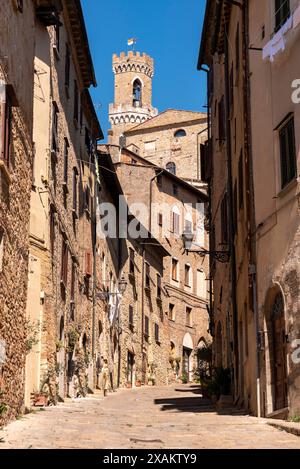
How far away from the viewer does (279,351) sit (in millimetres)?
14367

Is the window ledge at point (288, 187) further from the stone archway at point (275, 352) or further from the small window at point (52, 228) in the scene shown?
the small window at point (52, 228)

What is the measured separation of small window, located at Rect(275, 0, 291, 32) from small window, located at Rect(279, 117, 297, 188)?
1940 millimetres

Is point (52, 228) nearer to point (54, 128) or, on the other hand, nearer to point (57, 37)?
point (54, 128)

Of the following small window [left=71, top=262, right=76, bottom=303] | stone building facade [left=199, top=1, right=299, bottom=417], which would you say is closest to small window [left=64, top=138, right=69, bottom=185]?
small window [left=71, top=262, right=76, bottom=303]

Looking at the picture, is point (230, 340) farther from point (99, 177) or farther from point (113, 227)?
point (113, 227)

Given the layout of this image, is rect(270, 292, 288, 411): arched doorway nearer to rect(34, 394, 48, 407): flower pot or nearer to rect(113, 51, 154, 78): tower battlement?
rect(34, 394, 48, 407): flower pot

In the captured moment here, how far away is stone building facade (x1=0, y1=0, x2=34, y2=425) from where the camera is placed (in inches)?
501

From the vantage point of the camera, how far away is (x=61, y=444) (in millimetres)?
10609

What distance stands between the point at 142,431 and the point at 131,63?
96.1 metres

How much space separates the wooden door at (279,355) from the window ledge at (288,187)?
1783 mm

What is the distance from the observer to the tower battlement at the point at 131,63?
106m

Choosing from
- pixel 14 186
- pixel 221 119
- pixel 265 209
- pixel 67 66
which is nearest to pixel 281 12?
pixel 265 209
